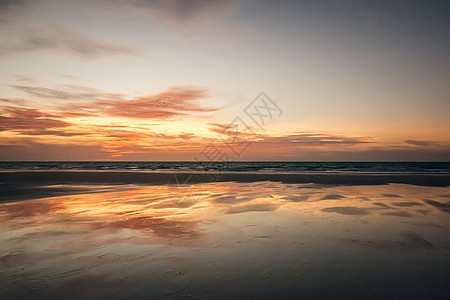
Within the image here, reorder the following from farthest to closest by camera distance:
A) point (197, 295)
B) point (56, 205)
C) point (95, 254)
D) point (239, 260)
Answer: point (56, 205), point (95, 254), point (239, 260), point (197, 295)

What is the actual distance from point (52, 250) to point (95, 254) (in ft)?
3.30

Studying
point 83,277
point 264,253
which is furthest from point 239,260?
point 83,277

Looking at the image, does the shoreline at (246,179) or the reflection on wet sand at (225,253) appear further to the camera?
the shoreline at (246,179)

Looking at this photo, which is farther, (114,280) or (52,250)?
(52,250)

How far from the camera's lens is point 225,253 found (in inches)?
221

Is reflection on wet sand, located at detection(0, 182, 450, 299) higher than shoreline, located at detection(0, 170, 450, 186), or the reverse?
shoreline, located at detection(0, 170, 450, 186)

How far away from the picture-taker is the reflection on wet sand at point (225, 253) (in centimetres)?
411

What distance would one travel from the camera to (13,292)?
399 cm

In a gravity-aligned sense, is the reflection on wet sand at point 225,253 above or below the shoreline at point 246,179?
below

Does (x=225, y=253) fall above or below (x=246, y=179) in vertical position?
below

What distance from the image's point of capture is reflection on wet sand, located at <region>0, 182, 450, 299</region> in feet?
13.5

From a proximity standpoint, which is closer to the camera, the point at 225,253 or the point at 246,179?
the point at 225,253

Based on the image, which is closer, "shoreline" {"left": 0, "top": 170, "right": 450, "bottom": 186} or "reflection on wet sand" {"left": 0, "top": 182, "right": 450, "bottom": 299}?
"reflection on wet sand" {"left": 0, "top": 182, "right": 450, "bottom": 299}

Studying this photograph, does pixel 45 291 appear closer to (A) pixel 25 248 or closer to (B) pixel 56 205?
(A) pixel 25 248
